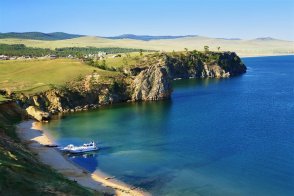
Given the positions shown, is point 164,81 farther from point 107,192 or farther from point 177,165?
point 107,192

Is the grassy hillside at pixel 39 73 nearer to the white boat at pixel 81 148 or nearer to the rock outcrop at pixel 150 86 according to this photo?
the rock outcrop at pixel 150 86

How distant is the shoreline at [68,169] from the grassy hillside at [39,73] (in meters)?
37.8

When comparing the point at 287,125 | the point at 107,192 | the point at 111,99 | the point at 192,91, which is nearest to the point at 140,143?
the point at 107,192

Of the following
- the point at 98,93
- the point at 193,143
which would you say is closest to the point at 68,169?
the point at 193,143

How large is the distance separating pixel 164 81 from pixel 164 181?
91376 millimetres

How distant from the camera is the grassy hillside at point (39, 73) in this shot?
437 ft

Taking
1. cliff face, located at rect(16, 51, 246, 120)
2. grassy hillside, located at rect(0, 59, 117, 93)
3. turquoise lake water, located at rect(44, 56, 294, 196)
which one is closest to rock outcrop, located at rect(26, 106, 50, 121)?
cliff face, located at rect(16, 51, 246, 120)

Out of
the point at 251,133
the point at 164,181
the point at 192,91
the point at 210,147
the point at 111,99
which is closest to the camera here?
the point at 164,181

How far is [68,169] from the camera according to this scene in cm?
6925

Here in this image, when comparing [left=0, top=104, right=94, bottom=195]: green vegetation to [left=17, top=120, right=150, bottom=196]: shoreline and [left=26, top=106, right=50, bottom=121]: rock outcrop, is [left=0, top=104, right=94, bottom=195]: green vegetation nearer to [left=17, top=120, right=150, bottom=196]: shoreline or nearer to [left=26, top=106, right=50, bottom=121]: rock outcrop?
[left=17, top=120, right=150, bottom=196]: shoreline

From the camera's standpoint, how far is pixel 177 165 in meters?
70.9

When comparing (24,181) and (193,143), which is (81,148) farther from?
(24,181)

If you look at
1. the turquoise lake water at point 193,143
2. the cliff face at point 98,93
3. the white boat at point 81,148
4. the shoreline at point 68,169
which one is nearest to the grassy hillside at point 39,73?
the cliff face at point 98,93

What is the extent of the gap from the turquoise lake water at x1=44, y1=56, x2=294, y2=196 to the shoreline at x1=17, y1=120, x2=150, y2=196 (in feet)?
6.91
